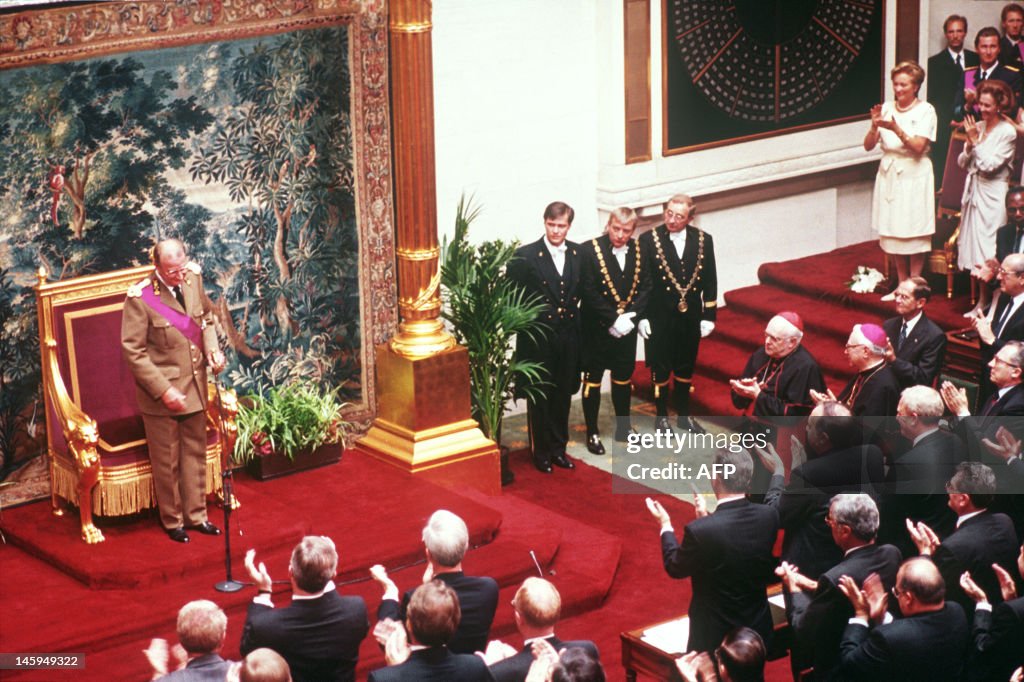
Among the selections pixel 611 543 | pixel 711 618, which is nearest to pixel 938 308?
pixel 611 543

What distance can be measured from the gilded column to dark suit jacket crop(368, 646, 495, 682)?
413cm

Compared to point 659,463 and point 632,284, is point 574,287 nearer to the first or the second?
point 632,284

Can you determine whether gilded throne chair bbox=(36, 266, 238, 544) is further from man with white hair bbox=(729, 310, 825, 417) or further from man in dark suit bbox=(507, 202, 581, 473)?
man with white hair bbox=(729, 310, 825, 417)

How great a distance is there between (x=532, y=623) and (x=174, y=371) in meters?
3.11

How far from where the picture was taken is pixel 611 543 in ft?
31.4

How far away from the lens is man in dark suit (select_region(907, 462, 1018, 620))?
23.9 feet

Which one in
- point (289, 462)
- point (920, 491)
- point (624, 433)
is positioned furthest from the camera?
point (624, 433)

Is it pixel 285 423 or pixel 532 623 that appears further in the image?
pixel 285 423

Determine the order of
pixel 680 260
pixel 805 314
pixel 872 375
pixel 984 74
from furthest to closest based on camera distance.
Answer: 1. pixel 805 314
2. pixel 984 74
3. pixel 680 260
4. pixel 872 375

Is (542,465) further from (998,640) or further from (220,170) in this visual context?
(998,640)

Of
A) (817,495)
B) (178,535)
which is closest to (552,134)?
(178,535)

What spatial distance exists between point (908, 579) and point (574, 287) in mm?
4566

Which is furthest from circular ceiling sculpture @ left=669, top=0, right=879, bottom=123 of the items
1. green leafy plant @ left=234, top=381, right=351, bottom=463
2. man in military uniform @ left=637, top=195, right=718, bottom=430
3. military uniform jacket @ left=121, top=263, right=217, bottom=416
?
military uniform jacket @ left=121, top=263, right=217, bottom=416

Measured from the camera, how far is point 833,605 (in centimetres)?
684
